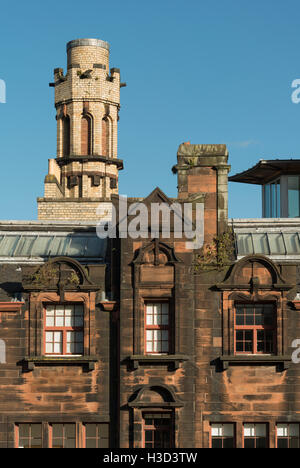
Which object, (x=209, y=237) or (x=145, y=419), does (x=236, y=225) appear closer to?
(x=209, y=237)

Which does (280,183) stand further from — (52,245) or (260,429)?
(260,429)

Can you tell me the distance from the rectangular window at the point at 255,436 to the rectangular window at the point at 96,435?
5485 millimetres

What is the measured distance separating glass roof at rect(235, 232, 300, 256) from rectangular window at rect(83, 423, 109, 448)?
9.12 metres

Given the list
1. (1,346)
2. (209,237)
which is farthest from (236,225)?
(1,346)

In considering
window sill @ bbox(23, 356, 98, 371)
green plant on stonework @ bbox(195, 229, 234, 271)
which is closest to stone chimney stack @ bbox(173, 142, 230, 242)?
green plant on stonework @ bbox(195, 229, 234, 271)

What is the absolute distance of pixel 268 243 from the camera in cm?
3719

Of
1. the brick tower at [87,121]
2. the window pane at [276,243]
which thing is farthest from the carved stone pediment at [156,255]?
the brick tower at [87,121]

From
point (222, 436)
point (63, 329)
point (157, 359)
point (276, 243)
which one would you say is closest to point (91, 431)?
point (157, 359)

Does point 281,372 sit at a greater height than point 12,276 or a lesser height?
lesser

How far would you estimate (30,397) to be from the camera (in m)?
34.3

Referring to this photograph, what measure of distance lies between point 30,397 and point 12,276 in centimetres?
507

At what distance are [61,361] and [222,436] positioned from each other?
22.8 ft

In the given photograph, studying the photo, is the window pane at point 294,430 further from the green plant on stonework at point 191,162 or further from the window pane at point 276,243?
the green plant on stonework at point 191,162
